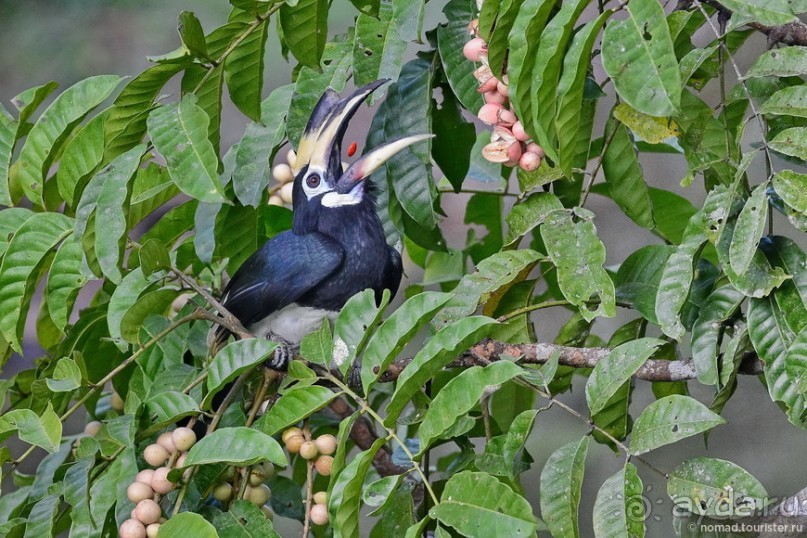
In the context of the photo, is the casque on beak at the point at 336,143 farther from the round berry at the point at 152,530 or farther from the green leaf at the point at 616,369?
the round berry at the point at 152,530

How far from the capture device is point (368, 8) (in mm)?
1503

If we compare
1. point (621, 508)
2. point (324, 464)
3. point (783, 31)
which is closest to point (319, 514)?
point (324, 464)

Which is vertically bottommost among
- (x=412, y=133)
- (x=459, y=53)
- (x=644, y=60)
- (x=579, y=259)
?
(x=579, y=259)

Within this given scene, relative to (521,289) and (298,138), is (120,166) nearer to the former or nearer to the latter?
(298,138)

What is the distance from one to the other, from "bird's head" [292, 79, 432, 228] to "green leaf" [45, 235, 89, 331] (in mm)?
448

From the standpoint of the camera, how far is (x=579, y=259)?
1360 mm

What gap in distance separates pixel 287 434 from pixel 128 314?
0.30 meters

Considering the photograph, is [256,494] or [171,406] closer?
[171,406]

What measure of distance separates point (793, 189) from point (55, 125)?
42.7 inches

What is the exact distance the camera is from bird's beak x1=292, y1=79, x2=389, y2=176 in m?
1.77

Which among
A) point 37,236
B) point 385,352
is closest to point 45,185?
point 37,236

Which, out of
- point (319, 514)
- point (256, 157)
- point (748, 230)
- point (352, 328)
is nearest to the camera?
point (748, 230)

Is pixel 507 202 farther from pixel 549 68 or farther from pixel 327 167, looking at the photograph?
pixel 549 68

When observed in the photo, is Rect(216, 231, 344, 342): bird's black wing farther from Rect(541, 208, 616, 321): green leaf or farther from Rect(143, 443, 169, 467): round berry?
Rect(541, 208, 616, 321): green leaf
